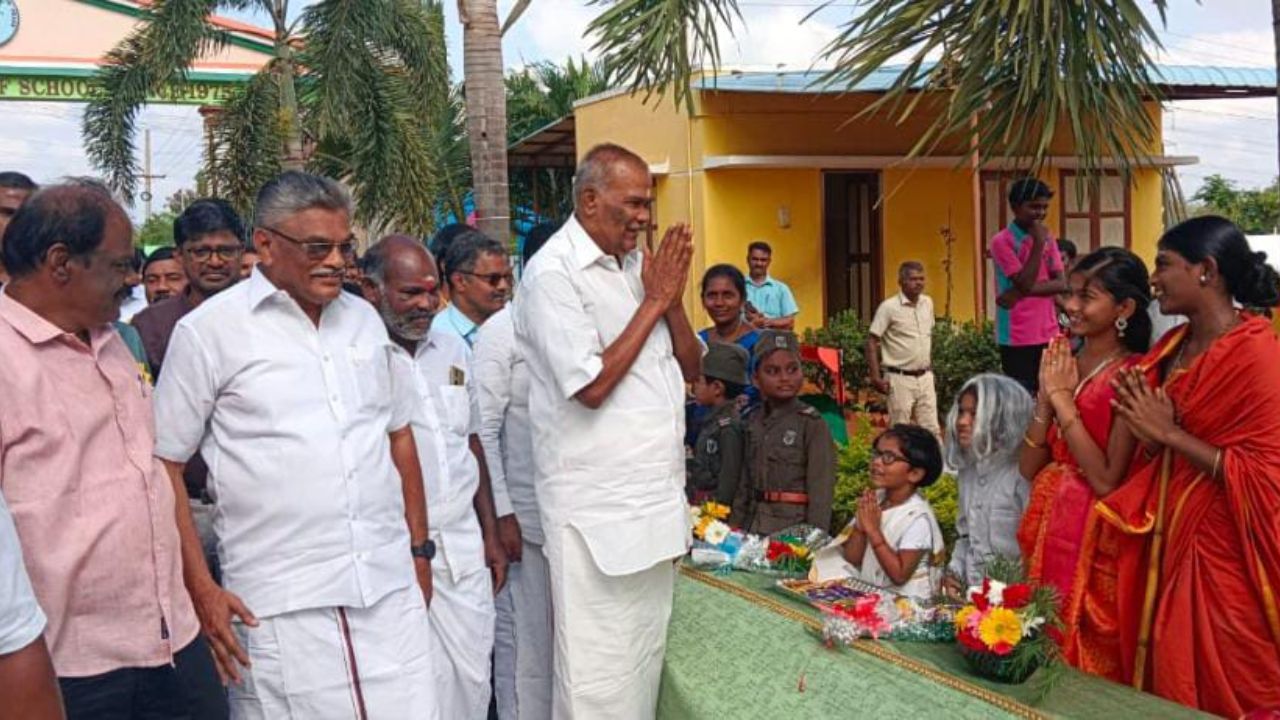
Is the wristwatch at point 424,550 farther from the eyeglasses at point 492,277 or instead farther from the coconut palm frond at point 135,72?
the coconut palm frond at point 135,72

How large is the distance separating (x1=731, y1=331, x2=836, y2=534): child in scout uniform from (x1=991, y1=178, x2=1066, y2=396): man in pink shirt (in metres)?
2.12

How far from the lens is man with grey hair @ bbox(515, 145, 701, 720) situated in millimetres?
3943

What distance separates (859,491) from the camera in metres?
7.06

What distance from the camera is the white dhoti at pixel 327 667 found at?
143 inches

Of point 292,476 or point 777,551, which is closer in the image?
point 292,476

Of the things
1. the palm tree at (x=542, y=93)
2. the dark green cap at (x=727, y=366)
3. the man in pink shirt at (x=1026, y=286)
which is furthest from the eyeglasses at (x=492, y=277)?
the palm tree at (x=542, y=93)

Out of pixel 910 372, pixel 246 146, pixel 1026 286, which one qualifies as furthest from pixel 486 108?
pixel 246 146

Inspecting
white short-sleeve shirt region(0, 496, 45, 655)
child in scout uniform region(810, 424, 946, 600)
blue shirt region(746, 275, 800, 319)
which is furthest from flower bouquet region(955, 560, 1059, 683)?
blue shirt region(746, 275, 800, 319)

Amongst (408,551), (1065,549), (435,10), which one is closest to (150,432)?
(408,551)

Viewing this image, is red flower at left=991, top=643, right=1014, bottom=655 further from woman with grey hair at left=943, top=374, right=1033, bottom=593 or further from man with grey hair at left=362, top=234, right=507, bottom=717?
man with grey hair at left=362, top=234, right=507, bottom=717

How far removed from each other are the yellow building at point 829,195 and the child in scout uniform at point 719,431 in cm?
787

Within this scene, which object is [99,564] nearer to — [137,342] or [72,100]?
[137,342]

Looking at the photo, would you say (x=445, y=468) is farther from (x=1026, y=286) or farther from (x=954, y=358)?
(x=954, y=358)

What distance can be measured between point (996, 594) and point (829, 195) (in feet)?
39.4
